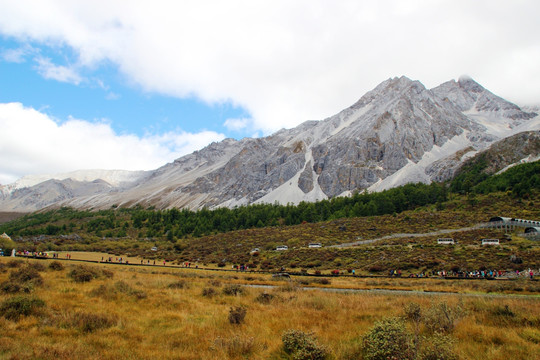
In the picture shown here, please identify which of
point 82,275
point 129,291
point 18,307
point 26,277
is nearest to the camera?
point 18,307

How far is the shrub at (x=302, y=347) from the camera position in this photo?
7.86m

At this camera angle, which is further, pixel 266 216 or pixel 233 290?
pixel 266 216

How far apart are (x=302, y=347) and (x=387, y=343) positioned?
2.14m

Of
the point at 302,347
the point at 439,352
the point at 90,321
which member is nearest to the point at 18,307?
the point at 90,321

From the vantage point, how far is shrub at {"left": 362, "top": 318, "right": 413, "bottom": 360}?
741cm

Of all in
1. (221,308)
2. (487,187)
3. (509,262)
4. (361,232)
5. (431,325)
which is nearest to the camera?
(431,325)

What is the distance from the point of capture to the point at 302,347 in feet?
26.9

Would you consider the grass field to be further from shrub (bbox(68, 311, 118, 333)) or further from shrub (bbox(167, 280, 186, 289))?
shrub (bbox(167, 280, 186, 289))

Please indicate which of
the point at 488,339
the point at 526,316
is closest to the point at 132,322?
the point at 488,339

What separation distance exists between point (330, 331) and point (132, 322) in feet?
22.5

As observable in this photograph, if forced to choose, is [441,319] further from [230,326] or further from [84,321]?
[84,321]

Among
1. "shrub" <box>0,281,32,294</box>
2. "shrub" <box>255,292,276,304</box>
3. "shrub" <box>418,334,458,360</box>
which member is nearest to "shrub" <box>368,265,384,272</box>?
"shrub" <box>255,292,276,304</box>

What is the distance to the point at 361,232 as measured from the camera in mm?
80062

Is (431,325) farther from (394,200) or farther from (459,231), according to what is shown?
(394,200)
